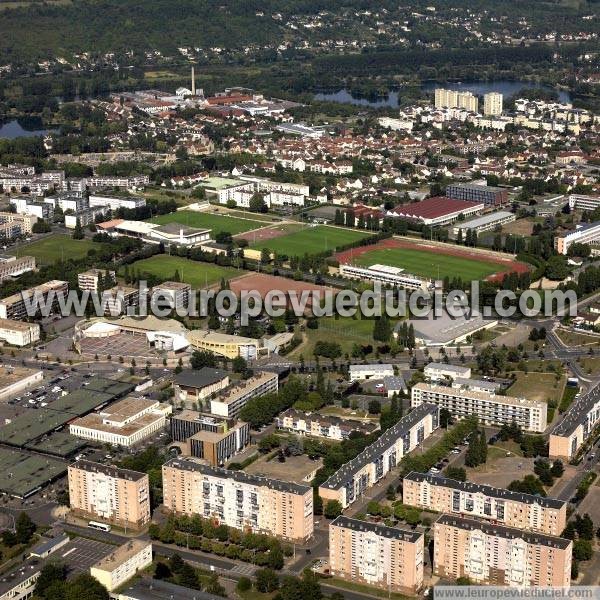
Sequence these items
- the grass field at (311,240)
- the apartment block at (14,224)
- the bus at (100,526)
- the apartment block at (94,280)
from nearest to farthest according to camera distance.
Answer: the bus at (100,526) → the apartment block at (94,280) → the grass field at (311,240) → the apartment block at (14,224)

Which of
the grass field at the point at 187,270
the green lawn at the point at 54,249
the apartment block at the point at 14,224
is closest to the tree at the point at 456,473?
the grass field at the point at 187,270

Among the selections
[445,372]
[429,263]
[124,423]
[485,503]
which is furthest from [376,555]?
[429,263]

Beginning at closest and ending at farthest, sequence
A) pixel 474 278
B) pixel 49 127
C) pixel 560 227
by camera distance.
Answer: pixel 474 278 → pixel 560 227 → pixel 49 127

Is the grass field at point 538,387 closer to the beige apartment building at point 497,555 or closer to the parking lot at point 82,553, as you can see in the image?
the beige apartment building at point 497,555

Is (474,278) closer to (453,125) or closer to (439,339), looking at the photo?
(439,339)

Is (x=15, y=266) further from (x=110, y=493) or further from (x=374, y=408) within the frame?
(x=110, y=493)

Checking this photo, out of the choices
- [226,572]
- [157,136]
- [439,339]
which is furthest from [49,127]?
[226,572]
